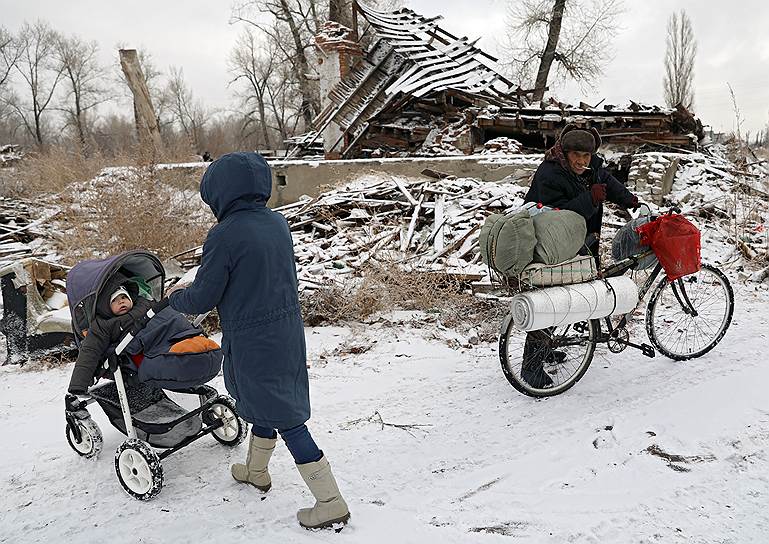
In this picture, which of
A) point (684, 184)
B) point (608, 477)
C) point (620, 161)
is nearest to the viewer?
point (608, 477)

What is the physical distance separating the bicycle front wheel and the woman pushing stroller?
339 cm

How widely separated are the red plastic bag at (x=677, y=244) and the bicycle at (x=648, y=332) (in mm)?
121

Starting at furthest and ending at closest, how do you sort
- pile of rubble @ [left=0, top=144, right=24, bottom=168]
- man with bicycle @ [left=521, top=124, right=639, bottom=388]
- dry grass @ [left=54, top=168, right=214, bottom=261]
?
pile of rubble @ [left=0, top=144, right=24, bottom=168] → dry grass @ [left=54, top=168, right=214, bottom=261] → man with bicycle @ [left=521, top=124, right=639, bottom=388]

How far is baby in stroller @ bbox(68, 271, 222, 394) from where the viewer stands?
3.47m

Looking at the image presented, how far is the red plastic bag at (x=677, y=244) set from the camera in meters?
4.57

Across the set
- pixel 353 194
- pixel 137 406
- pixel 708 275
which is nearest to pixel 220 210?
pixel 137 406

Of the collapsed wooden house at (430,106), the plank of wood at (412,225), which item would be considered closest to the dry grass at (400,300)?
the plank of wood at (412,225)

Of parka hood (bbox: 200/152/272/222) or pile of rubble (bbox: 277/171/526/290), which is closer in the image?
parka hood (bbox: 200/152/272/222)

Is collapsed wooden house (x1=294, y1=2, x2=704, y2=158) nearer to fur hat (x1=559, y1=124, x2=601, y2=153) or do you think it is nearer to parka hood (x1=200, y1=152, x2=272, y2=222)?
fur hat (x1=559, y1=124, x2=601, y2=153)

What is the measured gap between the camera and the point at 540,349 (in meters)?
4.60

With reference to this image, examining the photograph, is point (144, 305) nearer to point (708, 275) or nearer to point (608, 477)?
point (608, 477)

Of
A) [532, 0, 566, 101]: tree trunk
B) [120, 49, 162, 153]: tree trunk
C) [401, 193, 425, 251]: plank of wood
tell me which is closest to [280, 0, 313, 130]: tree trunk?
[120, 49, 162, 153]: tree trunk

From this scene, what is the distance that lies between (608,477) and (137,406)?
10.7 ft

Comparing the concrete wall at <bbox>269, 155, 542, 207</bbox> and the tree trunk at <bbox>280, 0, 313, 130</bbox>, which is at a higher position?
the tree trunk at <bbox>280, 0, 313, 130</bbox>
